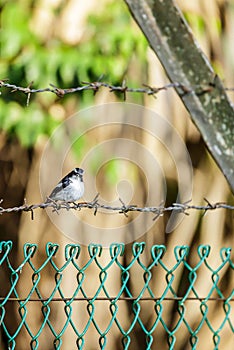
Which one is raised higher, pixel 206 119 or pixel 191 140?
pixel 191 140

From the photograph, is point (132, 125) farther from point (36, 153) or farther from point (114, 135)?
point (36, 153)

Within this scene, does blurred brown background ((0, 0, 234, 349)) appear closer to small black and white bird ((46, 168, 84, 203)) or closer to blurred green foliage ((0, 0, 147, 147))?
blurred green foliage ((0, 0, 147, 147))

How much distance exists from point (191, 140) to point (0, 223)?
68.8 inches

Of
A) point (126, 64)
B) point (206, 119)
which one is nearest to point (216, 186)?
point (126, 64)

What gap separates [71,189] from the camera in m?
3.51

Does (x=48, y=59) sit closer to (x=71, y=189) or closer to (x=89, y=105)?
(x=89, y=105)

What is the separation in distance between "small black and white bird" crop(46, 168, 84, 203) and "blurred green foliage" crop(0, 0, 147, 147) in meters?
2.11

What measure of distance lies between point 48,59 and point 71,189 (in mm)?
2498

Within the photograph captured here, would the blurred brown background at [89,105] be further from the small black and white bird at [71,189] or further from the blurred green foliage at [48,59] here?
the small black and white bird at [71,189]

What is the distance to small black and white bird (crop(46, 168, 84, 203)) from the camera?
11.4 ft

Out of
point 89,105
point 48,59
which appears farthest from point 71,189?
point 89,105

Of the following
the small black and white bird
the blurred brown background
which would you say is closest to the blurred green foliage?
the blurred brown background

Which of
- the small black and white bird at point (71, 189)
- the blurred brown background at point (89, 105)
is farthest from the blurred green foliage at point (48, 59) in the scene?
the small black and white bird at point (71, 189)

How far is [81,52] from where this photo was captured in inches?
237
